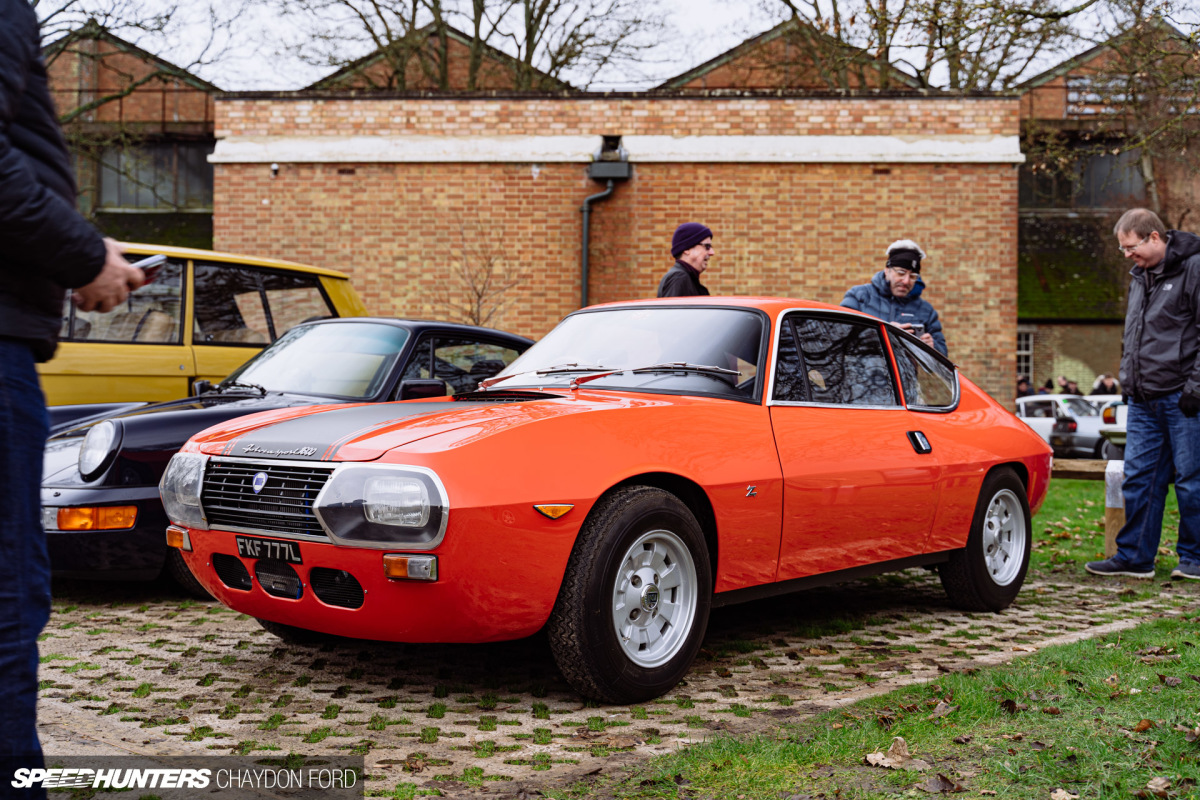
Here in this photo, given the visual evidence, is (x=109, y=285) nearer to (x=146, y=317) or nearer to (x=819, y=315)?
(x=819, y=315)

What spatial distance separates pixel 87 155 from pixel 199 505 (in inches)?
869

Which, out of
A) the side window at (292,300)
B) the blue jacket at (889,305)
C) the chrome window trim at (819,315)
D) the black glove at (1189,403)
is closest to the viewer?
the chrome window trim at (819,315)

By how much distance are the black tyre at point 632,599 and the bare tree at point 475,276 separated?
476 inches

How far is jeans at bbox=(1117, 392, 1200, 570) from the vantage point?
6.35m

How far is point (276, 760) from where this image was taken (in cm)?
302

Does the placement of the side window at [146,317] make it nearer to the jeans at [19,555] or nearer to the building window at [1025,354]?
the jeans at [19,555]

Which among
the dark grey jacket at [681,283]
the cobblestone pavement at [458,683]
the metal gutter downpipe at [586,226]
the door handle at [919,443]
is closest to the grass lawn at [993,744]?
the cobblestone pavement at [458,683]

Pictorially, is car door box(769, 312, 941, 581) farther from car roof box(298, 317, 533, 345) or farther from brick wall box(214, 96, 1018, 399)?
brick wall box(214, 96, 1018, 399)

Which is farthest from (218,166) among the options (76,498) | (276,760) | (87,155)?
(276,760)

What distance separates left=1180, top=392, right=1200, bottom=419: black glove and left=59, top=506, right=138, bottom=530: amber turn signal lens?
5.85 metres

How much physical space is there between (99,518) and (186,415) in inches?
25.8

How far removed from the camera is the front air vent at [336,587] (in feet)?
11.2

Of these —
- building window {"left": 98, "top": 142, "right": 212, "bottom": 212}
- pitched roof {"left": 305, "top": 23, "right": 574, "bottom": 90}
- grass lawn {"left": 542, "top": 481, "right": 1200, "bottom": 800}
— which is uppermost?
pitched roof {"left": 305, "top": 23, "right": 574, "bottom": 90}

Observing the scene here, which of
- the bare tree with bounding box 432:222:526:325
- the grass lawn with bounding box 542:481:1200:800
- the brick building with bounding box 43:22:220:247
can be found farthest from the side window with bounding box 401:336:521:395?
the brick building with bounding box 43:22:220:247
